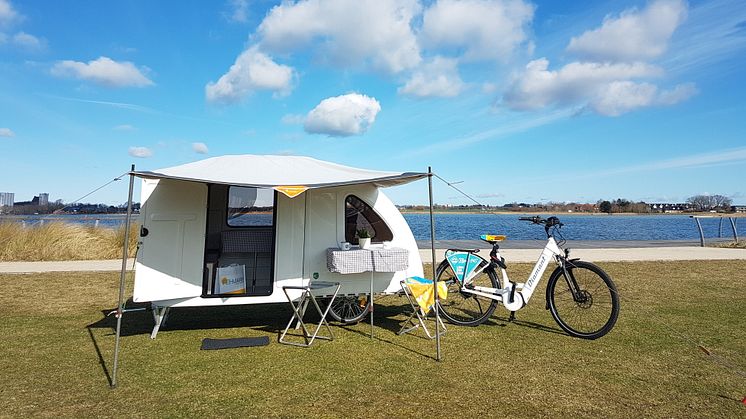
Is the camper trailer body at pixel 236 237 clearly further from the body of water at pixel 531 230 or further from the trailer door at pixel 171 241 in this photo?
the body of water at pixel 531 230

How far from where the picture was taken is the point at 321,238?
5.27m

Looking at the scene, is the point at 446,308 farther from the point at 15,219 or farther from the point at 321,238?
the point at 15,219

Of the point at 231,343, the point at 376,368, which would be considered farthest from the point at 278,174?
the point at 376,368

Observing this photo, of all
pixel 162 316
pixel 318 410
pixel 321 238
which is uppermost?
pixel 321 238

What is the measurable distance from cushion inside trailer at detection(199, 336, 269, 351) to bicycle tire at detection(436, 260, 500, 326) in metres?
2.24

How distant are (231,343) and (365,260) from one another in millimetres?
1667

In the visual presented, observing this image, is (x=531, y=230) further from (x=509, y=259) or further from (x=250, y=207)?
(x=250, y=207)

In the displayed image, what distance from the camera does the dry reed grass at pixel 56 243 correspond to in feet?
36.5

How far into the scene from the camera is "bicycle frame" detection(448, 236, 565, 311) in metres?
5.10

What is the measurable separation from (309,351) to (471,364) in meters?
1.59

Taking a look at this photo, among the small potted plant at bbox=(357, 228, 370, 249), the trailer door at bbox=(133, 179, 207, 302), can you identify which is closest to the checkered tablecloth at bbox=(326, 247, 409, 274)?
the small potted plant at bbox=(357, 228, 370, 249)

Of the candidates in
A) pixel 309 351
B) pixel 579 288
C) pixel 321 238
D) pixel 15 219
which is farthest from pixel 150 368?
pixel 15 219

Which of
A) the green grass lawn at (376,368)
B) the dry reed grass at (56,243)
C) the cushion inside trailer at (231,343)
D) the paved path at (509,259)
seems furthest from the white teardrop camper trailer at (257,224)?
the dry reed grass at (56,243)

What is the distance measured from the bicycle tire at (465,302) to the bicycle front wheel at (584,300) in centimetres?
70
